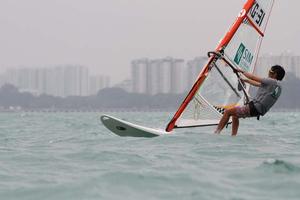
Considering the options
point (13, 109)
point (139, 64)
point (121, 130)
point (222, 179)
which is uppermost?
point (222, 179)

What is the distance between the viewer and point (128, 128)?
37.7ft

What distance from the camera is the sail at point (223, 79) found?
37.5 feet

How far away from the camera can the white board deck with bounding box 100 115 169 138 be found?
1135 centimetres

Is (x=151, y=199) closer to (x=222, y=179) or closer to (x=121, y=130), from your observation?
(x=222, y=179)

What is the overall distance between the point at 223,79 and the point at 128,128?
2.09 meters

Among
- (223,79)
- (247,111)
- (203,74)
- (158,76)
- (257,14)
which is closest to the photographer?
(247,111)

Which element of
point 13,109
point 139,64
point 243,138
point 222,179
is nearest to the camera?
point 222,179

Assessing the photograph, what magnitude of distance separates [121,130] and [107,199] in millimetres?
6396

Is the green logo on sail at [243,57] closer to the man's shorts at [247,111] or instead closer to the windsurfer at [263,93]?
the windsurfer at [263,93]

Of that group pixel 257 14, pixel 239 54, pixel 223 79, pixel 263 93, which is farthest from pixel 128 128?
pixel 257 14

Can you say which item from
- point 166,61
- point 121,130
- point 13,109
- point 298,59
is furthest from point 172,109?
point 121,130

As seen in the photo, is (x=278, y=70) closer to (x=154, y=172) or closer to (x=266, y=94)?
(x=266, y=94)

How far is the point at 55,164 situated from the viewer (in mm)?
7477

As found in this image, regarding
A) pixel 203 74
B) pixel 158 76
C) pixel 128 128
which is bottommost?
pixel 158 76
